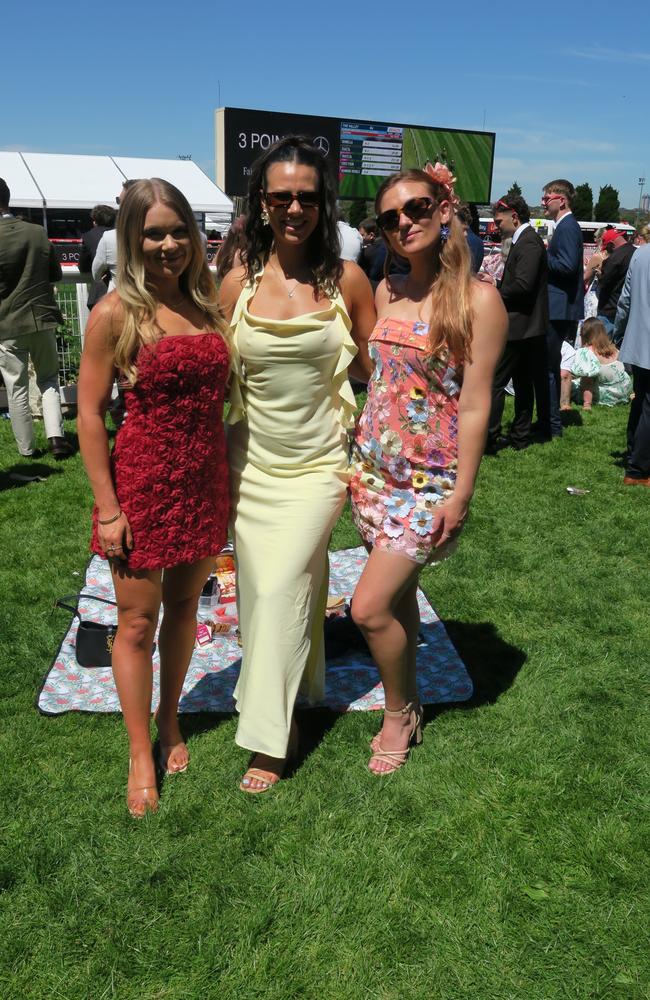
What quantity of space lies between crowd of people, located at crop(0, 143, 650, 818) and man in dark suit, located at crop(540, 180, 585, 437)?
5735 mm

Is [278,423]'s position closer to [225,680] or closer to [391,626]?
[391,626]

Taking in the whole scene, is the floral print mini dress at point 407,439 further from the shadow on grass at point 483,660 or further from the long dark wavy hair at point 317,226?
the shadow on grass at point 483,660

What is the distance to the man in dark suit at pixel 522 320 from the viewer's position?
24.1 ft

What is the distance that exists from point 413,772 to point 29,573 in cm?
286

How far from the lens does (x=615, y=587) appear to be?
16.1 feet

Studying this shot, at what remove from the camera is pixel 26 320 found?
6.99 meters

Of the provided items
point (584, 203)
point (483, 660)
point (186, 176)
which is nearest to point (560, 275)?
point (483, 660)

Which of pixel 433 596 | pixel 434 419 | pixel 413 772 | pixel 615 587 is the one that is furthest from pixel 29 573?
pixel 615 587

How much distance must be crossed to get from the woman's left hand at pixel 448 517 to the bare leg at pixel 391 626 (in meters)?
0.15

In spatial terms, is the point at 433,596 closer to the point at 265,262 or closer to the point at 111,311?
the point at 265,262

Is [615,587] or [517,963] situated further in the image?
[615,587]

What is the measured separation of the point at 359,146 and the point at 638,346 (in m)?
14.6

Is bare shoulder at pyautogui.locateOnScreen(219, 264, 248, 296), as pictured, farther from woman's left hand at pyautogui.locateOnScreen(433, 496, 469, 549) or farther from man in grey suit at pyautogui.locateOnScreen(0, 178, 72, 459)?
man in grey suit at pyautogui.locateOnScreen(0, 178, 72, 459)

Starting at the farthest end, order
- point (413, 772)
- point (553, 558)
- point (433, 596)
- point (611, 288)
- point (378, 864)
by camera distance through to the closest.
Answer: point (611, 288) < point (553, 558) < point (433, 596) < point (413, 772) < point (378, 864)
